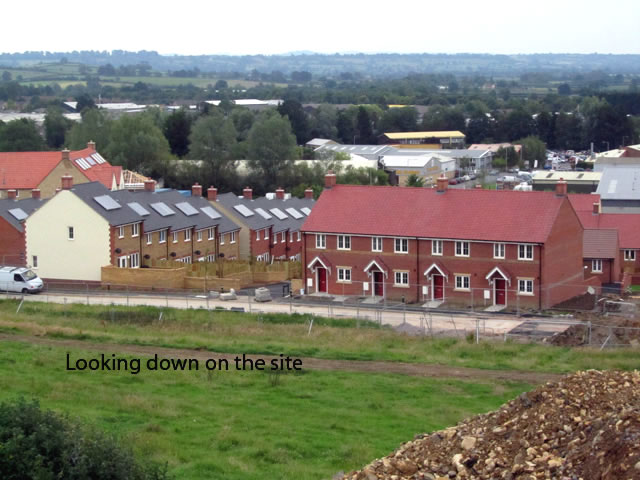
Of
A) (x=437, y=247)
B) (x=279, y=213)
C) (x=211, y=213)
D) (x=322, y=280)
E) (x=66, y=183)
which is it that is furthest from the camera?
(x=279, y=213)

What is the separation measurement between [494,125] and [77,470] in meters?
183

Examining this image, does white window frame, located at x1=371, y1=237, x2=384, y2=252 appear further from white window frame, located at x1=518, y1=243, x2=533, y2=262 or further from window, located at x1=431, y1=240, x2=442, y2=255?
white window frame, located at x1=518, y1=243, x2=533, y2=262

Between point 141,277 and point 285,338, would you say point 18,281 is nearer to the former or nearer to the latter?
point 141,277

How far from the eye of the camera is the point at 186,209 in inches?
2601

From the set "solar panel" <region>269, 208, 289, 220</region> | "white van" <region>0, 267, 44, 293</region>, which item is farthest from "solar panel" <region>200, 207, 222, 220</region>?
"white van" <region>0, 267, 44, 293</region>

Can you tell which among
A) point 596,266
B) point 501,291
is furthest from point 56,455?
point 596,266

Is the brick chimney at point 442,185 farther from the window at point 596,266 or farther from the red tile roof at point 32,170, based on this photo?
the red tile roof at point 32,170

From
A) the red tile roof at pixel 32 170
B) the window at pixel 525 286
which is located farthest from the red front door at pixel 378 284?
the red tile roof at pixel 32 170

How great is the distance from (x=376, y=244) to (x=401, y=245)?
1.43 meters

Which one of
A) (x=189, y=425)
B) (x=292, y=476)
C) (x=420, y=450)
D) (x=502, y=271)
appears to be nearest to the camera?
(x=420, y=450)

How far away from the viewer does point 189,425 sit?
24.0 m

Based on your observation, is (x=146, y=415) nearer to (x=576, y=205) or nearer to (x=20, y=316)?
(x=20, y=316)

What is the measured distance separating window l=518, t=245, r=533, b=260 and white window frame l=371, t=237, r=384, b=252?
767cm

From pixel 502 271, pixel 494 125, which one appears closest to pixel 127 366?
pixel 502 271
